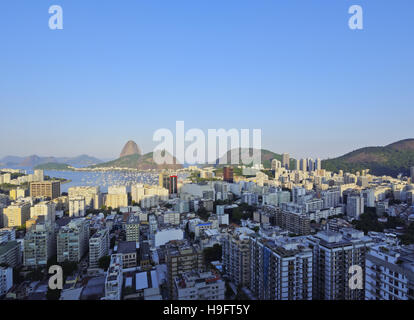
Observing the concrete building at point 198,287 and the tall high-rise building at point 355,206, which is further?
the tall high-rise building at point 355,206

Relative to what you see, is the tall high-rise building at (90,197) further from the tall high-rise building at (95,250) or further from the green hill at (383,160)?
the green hill at (383,160)

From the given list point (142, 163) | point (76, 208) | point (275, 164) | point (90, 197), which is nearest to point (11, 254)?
point (76, 208)

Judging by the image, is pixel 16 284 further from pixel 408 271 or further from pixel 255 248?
pixel 408 271

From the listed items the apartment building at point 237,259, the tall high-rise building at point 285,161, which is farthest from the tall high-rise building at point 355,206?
the tall high-rise building at point 285,161

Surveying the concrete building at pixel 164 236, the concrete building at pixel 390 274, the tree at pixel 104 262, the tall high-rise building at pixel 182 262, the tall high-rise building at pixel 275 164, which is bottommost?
the tree at pixel 104 262

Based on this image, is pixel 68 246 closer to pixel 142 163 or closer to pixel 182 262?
pixel 182 262

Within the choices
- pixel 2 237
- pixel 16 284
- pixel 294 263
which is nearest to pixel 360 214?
pixel 294 263
